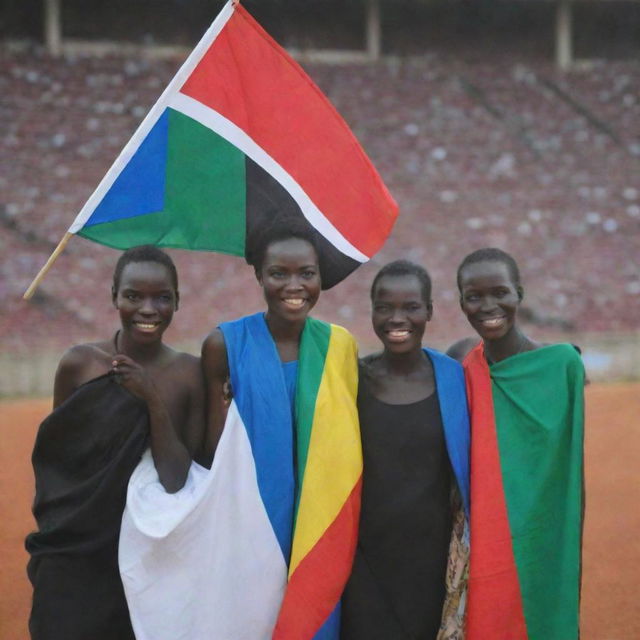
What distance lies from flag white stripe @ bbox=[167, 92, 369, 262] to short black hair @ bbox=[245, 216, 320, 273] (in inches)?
6.7

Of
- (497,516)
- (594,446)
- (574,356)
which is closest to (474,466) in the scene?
(497,516)

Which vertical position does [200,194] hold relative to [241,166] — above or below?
below

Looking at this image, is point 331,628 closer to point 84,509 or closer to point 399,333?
point 84,509

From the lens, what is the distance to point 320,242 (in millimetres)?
3492

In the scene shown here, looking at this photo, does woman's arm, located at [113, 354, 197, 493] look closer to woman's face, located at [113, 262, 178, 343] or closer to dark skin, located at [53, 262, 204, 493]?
dark skin, located at [53, 262, 204, 493]

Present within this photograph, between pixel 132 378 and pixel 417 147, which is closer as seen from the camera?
pixel 132 378

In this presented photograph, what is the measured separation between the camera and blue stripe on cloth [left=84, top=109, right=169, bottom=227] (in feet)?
11.3

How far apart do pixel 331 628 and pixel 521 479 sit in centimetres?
84


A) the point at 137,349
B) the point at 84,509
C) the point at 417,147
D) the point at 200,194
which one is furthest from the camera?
the point at 417,147

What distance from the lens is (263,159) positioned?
3701 millimetres

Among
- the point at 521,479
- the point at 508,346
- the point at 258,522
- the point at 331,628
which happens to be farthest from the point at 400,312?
the point at 331,628

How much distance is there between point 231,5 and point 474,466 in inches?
80.1

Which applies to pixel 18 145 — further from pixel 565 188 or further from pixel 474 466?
pixel 474 466

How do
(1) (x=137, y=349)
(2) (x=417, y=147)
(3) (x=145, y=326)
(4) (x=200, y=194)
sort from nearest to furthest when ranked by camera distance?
(3) (x=145, y=326), (1) (x=137, y=349), (4) (x=200, y=194), (2) (x=417, y=147)
